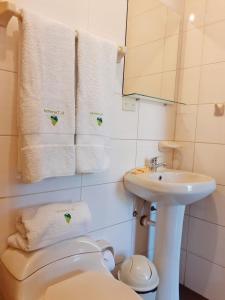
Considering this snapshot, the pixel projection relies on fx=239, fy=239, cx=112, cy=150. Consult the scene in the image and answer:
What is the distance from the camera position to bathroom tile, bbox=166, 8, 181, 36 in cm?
153

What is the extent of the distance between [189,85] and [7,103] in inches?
45.8

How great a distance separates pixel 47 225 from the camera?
90 cm

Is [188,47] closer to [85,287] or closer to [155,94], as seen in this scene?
[155,94]

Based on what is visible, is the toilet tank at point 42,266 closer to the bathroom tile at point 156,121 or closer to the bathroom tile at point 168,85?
the bathroom tile at point 156,121

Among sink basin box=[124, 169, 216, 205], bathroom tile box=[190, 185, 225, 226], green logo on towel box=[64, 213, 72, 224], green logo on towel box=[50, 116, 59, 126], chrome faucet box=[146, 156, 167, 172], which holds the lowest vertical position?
bathroom tile box=[190, 185, 225, 226]

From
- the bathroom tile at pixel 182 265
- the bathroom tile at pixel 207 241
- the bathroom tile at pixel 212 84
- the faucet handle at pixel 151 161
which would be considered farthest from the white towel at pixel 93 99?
the bathroom tile at pixel 182 265

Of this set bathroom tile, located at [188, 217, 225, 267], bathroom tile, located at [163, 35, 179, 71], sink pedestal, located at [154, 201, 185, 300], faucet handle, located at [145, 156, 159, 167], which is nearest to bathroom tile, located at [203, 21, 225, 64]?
bathroom tile, located at [163, 35, 179, 71]

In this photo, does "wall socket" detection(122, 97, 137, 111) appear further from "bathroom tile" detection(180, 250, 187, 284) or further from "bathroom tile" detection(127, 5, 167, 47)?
"bathroom tile" detection(180, 250, 187, 284)

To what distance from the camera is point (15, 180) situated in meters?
0.94

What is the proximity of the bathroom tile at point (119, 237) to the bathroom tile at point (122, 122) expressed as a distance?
0.51 m

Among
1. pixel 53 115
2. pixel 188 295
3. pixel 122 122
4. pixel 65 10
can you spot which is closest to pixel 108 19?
pixel 65 10

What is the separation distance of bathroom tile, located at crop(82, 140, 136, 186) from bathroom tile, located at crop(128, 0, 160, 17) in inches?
27.4

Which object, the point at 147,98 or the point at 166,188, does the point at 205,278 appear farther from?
the point at 147,98

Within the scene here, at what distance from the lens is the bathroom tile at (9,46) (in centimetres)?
87
